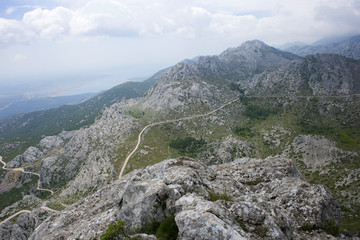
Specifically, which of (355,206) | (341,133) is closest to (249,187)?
(355,206)

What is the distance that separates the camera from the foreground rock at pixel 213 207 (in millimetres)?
16031

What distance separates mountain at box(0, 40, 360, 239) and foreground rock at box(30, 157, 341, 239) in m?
0.12

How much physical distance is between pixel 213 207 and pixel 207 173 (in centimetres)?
1455

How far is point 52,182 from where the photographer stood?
13500cm

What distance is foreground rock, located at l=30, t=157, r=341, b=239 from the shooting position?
16.0 meters

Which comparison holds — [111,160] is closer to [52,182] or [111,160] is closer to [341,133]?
[52,182]

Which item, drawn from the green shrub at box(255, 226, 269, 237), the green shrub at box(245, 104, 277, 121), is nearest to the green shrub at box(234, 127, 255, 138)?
the green shrub at box(245, 104, 277, 121)

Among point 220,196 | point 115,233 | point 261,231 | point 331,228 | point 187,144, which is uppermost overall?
point 115,233

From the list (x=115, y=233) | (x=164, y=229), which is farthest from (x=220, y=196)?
(x=115, y=233)

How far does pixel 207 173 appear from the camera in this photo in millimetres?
30891

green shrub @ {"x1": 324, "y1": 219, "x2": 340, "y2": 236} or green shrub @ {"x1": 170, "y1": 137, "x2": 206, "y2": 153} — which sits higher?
green shrub @ {"x1": 324, "y1": 219, "x2": 340, "y2": 236}

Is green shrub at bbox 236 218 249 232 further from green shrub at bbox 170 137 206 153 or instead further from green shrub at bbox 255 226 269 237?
green shrub at bbox 170 137 206 153

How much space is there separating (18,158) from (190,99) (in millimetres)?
→ 196712

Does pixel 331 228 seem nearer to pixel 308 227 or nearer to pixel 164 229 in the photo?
pixel 308 227
